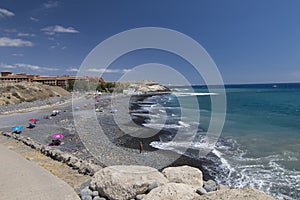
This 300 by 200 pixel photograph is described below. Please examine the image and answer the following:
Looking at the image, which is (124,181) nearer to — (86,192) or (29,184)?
(86,192)

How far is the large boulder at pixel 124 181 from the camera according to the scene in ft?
18.4

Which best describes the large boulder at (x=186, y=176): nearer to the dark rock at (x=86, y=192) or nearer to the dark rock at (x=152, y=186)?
the dark rock at (x=152, y=186)

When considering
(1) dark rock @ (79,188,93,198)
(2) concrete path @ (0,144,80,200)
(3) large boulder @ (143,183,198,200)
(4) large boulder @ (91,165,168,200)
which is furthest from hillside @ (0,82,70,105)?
(3) large boulder @ (143,183,198,200)

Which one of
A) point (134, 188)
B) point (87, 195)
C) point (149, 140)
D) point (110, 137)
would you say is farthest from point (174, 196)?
point (110, 137)

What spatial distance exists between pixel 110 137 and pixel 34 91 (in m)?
57.0

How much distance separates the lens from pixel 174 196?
4738mm

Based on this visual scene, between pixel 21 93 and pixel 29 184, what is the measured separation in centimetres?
5995

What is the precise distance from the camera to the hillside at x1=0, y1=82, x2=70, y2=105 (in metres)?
49.3

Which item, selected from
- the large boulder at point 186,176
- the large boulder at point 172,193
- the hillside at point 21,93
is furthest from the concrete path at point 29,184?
the hillside at point 21,93

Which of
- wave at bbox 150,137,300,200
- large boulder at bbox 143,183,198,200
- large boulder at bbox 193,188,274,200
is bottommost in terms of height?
wave at bbox 150,137,300,200

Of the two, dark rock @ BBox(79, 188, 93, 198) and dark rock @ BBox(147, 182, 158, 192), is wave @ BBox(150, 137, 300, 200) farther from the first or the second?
dark rock @ BBox(79, 188, 93, 198)

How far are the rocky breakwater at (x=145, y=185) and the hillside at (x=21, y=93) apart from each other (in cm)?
4931

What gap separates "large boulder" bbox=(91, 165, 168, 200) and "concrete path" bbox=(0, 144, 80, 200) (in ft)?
2.67

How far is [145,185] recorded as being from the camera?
566 cm
